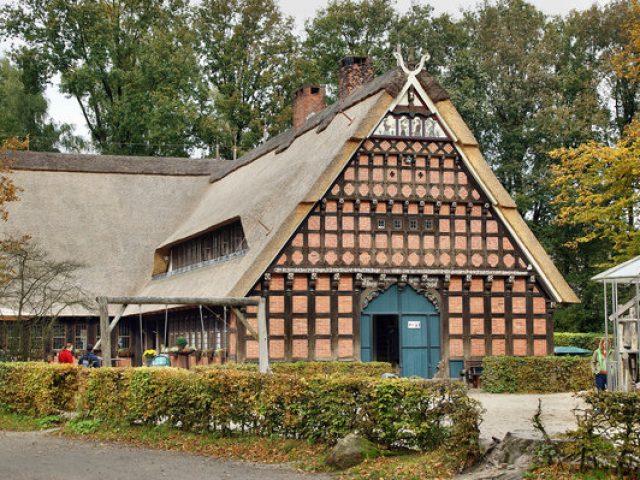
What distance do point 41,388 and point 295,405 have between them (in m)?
7.66

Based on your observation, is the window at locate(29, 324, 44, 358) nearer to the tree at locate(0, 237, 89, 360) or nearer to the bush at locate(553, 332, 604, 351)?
the tree at locate(0, 237, 89, 360)

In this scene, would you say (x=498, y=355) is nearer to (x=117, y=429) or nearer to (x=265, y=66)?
(x=117, y=429)

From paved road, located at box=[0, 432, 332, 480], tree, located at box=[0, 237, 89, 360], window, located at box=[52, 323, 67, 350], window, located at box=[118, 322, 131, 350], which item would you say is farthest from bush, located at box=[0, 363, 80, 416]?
window, located at box=[118, 322, 131, 350]

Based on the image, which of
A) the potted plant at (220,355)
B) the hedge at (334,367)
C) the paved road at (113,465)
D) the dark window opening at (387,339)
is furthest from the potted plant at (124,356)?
the paved road at (113,465)

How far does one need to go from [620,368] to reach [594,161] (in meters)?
12.7

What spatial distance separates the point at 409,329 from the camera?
31.3m

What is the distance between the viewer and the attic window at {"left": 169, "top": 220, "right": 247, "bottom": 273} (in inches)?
1326

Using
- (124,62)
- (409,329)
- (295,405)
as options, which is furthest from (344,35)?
(295,405)

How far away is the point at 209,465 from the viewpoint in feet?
54.7

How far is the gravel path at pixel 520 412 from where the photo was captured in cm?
1838

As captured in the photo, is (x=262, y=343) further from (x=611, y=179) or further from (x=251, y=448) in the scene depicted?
(x=611, y=179)

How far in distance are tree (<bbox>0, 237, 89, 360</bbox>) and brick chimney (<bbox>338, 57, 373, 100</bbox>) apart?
1080 cm

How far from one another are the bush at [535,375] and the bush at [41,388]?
11823 mm

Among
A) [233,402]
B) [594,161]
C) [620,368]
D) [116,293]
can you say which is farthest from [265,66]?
[233,402]
